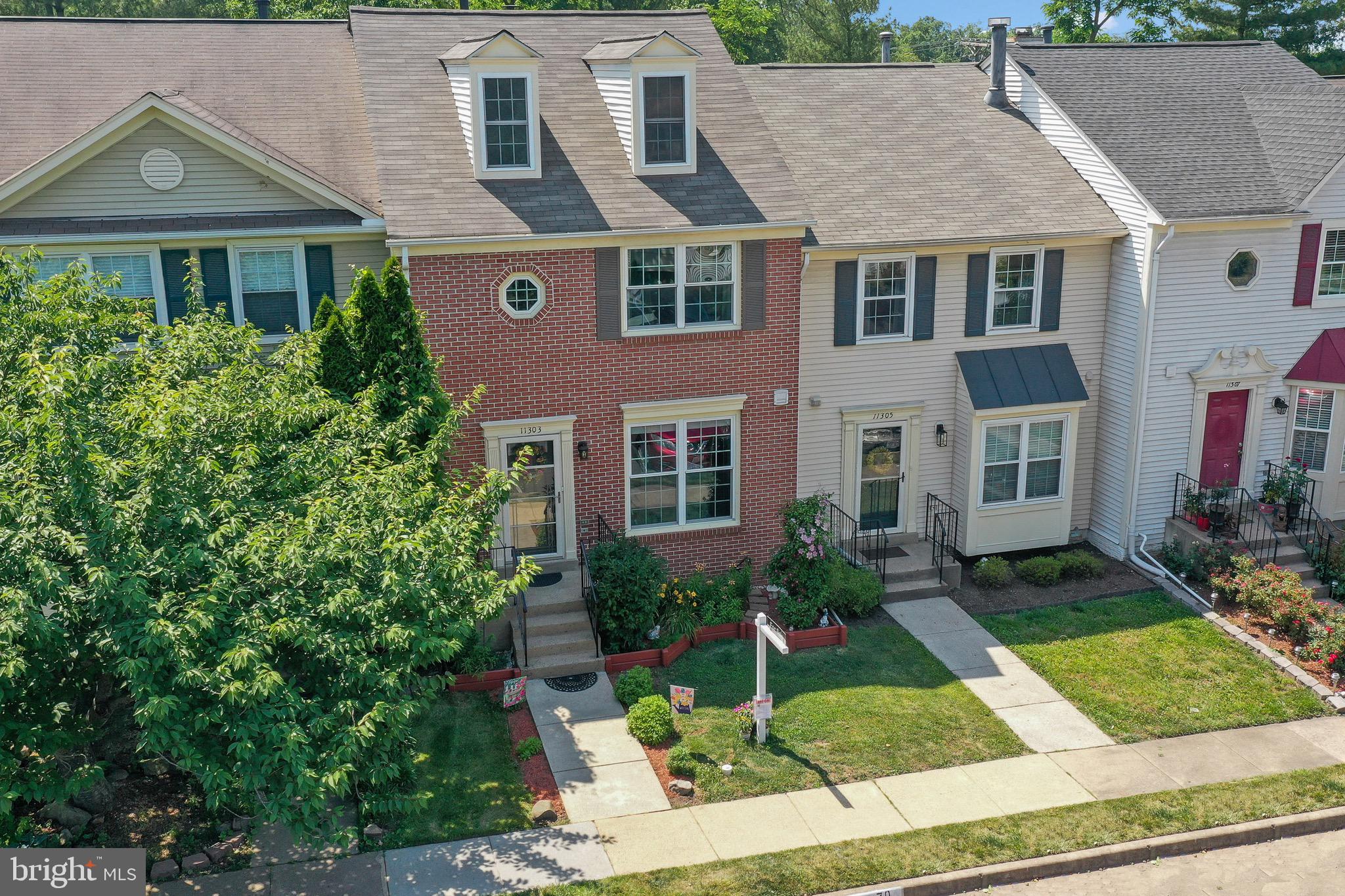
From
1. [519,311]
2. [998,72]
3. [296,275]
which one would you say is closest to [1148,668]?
[519,311]

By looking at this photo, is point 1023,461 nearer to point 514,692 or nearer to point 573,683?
point 573,683

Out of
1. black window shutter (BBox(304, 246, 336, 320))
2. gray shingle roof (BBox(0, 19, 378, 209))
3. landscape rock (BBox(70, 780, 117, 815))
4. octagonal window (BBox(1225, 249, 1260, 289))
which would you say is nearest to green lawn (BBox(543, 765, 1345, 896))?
landscape rock (BBox(70, 780, 117, 815))

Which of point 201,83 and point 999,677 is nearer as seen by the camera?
point 999,677

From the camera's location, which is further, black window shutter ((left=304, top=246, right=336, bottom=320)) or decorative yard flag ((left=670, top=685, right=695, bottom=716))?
black window shutter ((left=304, top=246, right=336, bottom=320))

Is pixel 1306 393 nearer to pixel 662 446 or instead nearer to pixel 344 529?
pixel 662 446

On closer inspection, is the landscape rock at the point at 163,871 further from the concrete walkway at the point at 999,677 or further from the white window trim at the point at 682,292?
the concrete walkway at the point at 999,677

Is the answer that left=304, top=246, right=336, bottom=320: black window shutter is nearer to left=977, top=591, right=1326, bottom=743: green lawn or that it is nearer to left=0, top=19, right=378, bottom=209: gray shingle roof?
left=0, top=19, right=378, bottom=209: gray shingle roof
